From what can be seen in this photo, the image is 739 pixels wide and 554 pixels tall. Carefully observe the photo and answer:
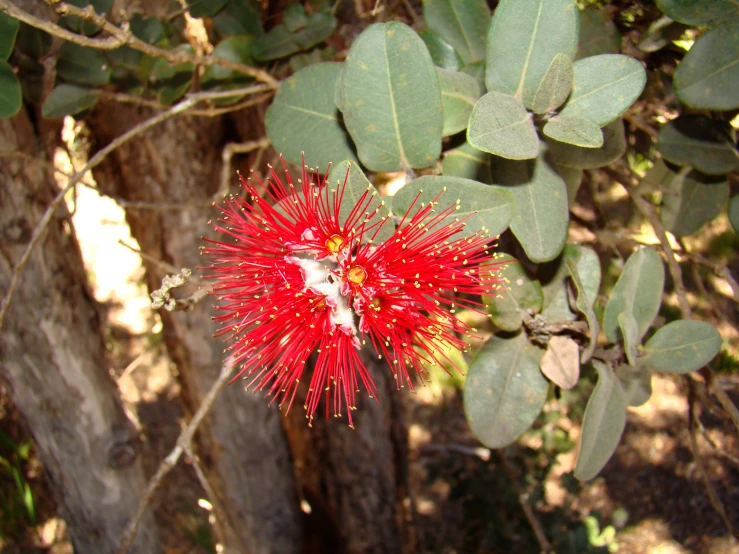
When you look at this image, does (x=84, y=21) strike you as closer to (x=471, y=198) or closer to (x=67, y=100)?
(x=67, y=100)

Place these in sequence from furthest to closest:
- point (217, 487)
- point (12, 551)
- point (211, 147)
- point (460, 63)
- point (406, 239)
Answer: point (12, 551) → point (217, 487) → point (211, 147) → point (460, 63) → point (406, 239)

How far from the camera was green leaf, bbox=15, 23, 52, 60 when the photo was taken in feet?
3.66

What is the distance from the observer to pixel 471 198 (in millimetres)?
802

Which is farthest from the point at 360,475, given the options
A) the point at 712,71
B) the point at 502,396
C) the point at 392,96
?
the point at 712,71

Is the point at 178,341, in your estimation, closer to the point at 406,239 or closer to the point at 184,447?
the point at 184,447

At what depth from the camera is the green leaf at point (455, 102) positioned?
2.90 feet

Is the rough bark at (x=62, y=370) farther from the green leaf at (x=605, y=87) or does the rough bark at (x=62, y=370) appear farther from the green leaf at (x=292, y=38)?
the green leaf at (x=605, y=87)

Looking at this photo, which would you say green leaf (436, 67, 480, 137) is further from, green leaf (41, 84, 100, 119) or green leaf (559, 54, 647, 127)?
green leaf (41, 84, 100, 119)

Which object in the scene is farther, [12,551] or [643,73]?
[12,551]

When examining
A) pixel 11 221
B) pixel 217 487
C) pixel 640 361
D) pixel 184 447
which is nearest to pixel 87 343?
pixel 11 221

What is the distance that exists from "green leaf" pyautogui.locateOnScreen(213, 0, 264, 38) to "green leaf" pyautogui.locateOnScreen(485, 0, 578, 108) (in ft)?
1.94

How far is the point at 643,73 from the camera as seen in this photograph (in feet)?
2.45

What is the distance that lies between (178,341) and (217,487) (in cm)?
54

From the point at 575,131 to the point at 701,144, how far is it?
408mm
